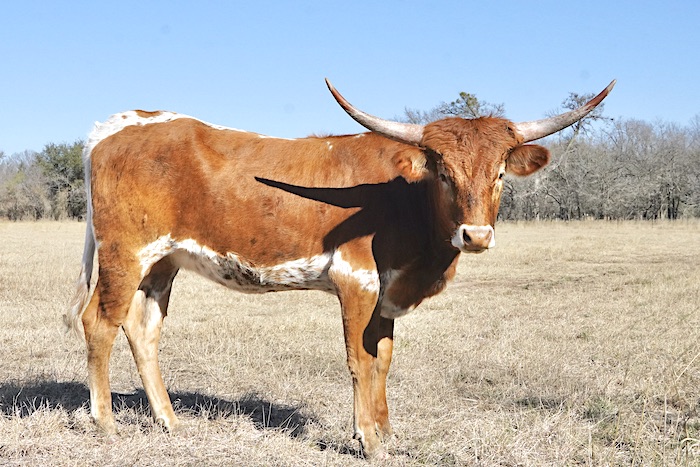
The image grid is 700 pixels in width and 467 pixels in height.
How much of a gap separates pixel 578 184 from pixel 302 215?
1651 inches

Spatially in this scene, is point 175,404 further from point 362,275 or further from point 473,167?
point 473,167

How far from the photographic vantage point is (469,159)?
179 inches

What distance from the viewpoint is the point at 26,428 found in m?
5.08

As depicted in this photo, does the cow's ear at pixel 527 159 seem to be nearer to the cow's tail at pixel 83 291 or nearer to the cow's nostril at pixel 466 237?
the cow's nostril at pixel 466 237

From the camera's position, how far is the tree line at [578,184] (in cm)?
4369

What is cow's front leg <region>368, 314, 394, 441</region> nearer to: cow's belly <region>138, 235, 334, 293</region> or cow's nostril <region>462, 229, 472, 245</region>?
cow's belly <region>138, 235, 334, 293</region>

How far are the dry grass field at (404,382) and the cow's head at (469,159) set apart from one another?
149 cm

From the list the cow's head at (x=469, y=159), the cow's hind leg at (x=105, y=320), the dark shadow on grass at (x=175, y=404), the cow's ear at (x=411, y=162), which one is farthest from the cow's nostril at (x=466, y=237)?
the cow's hind leg at (x=105, y=320)

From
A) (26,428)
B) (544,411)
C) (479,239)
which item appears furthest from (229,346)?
(479,239)

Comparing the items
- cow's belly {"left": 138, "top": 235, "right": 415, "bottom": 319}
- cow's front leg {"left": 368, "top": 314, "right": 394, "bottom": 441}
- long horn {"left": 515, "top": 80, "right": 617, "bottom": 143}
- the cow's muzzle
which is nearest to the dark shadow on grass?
cow's front leg {"left": 368, "top": 314, "right": 394, "bottom": 441}

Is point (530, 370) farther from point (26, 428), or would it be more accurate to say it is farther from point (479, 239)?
point (26, 428)

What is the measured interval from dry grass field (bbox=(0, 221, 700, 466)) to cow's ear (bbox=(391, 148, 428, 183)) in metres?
1.86

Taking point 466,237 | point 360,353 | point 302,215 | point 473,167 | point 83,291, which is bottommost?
point 360,353

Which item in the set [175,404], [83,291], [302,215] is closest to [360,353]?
[302,215]
